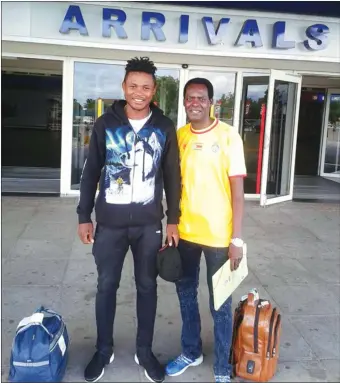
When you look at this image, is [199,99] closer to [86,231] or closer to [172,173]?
[172,173]

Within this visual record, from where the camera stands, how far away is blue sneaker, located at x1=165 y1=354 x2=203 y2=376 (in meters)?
2.67

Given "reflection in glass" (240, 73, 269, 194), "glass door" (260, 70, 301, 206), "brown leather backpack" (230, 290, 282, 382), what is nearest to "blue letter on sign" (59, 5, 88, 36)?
"reflection in glass" (240, 73, 269, 194)

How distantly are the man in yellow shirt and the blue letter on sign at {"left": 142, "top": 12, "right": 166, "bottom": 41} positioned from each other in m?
4.06

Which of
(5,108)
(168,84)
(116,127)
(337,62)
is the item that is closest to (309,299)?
(116,127)

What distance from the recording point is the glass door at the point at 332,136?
37.8 feet

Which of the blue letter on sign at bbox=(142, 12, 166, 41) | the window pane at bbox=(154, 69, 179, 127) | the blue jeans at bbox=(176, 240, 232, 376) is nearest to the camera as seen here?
the blue jeans at bbox=(176, 240, 232, 376)

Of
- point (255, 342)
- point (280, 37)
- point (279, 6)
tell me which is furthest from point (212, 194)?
point (280, 37)

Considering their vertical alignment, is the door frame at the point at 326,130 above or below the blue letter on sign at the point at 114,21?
below

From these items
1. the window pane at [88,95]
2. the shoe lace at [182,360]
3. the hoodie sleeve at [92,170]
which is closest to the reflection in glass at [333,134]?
the window pane at [88,95]

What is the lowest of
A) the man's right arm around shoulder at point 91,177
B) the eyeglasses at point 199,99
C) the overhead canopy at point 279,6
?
the man's right arm around shoulder at point 91,177

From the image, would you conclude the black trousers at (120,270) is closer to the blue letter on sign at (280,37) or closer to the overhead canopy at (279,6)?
the overhead canopy at (279,6)

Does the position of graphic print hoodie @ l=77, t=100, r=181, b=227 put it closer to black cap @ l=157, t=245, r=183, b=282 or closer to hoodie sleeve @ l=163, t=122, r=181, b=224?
hoodie sleeve @ l=163, t=122, r=181, b=224

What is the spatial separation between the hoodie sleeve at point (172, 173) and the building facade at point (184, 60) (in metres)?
4.22

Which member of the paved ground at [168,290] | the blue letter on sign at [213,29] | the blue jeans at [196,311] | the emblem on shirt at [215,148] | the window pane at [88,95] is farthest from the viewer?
the window pane at [88,95]
